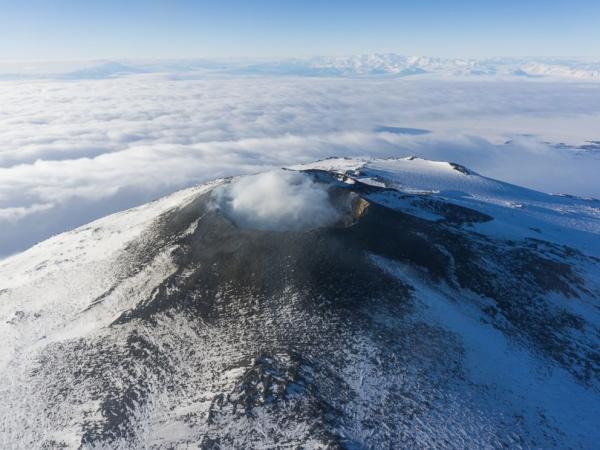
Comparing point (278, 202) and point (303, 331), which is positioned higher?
point (278, 202)

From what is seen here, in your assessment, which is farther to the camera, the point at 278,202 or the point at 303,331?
the point at 278,202

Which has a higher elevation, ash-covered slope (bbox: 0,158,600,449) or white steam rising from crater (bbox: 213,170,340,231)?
white steam rising from crater (bbox: 213,170,340,231)

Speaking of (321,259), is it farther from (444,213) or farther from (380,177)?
(380,177)

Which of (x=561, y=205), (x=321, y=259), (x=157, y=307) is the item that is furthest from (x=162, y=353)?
(x=561, y=205)

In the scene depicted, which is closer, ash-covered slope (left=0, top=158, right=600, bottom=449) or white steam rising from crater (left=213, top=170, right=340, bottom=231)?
ash-covered slope (left=0, top=158, right=600, bottom=449)
